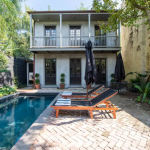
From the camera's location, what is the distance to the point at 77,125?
278 cm

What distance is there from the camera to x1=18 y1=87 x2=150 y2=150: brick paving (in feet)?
6.52

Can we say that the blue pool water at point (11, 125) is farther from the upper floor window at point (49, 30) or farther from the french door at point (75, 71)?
the upper floor window at point (49, 30)

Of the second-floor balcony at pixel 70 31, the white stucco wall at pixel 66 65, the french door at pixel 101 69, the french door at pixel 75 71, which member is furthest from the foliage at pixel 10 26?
the french door at pixel 101 69

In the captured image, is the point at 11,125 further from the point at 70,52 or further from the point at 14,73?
the point at 70,52

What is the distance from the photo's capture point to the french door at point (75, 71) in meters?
9.95

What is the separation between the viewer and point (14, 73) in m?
9.16

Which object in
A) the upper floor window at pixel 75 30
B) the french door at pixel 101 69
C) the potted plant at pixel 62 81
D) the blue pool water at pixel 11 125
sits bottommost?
the blue pool water at pixel 11 125

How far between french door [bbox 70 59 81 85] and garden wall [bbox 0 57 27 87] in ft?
15.4

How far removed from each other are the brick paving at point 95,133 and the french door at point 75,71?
21.8ft

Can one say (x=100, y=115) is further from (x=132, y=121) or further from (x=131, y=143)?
(x=131, y=143)

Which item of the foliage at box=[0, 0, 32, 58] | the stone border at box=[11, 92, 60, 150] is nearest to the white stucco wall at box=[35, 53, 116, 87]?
the foliage at box=[0, 0, 32, 58]

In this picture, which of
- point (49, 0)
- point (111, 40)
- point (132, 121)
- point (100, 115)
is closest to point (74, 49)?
point (111, 40)

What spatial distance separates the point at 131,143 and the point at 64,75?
302 inches

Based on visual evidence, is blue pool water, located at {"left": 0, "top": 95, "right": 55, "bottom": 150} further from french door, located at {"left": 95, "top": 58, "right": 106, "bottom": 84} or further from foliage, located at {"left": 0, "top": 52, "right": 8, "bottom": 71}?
french door, located at {"left": 95, "top": 58, "right": 106, "bottom": 84}
